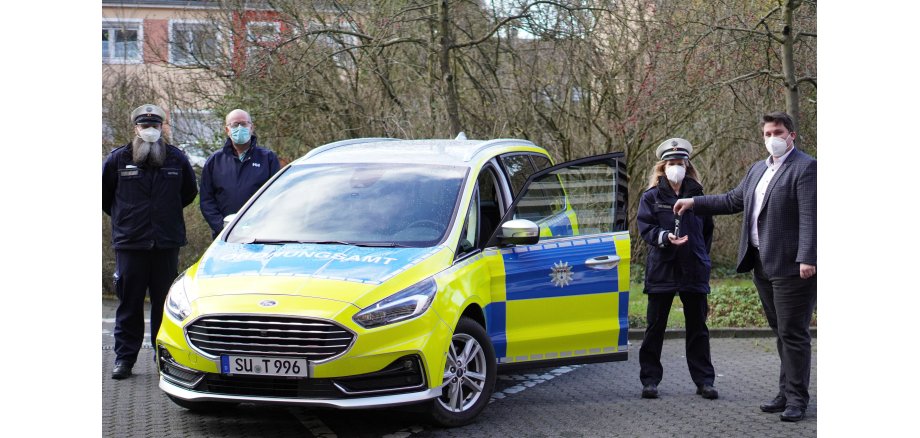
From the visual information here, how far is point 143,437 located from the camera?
6746 millimetres

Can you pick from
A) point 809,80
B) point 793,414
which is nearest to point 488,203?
point 793,414

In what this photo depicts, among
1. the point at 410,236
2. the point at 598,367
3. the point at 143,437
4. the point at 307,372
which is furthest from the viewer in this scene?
the point at 598,367

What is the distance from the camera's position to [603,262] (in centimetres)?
796

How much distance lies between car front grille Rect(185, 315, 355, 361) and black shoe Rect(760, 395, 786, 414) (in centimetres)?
307

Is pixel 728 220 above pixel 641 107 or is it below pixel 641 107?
below

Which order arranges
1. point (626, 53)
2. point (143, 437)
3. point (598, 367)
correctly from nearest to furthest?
point (143, 437) → point (598, 367) → point (626, 53)

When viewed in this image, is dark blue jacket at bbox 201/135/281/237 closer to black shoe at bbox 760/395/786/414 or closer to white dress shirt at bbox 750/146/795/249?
white dress shirt at bbox 750/146/795/249

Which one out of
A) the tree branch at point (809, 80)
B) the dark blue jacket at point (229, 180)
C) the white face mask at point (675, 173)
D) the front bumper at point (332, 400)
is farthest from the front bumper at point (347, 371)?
the tree branch at point (809, 80)

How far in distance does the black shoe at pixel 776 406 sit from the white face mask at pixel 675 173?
1642mm

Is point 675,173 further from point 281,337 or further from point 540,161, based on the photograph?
point 281,337

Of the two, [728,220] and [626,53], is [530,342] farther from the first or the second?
[728,220]

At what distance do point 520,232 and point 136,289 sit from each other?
3.24 meters
